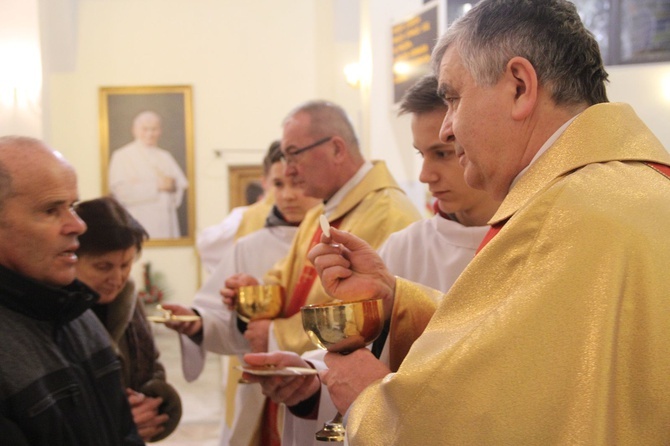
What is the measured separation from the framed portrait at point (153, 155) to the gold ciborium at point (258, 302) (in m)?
10.5

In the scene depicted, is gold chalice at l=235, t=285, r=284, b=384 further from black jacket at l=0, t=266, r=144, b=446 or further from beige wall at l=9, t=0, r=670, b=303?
beige wall at l=9, t=0, r=670, b=303

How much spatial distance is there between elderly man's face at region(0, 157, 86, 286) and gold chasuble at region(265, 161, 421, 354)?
1.06 metres

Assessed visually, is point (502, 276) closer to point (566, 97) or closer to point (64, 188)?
point (566, 97)

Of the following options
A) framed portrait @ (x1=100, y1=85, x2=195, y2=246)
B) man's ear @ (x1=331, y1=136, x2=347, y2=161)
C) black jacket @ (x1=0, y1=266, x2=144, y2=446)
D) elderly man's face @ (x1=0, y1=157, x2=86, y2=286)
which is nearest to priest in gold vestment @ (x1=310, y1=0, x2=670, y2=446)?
black jacket @ (x1=0, y1=266, x2=144, y2=446)

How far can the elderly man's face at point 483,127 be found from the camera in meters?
1.57

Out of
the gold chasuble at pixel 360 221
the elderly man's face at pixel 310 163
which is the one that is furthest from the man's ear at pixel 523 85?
the elderly man's face at pixel 310 163

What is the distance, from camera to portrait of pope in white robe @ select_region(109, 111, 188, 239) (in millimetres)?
13578

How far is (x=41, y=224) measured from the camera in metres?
2.25

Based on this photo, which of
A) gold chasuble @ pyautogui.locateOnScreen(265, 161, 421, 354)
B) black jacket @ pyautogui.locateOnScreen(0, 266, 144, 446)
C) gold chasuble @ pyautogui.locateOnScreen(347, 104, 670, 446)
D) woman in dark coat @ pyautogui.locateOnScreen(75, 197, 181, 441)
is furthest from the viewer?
gold chasuble @ pyautogui.locateOnScreen(265, 161, 421, 354)

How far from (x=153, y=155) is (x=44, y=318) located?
1177 cm

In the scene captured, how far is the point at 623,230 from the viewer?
131cm

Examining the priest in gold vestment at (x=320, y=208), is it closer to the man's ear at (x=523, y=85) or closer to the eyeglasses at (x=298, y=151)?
the eyeglasses at (x=298, y=151)

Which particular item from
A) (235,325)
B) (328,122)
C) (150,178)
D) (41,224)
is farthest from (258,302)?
(150,178)

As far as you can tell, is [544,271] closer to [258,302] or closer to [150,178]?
[258,302]
